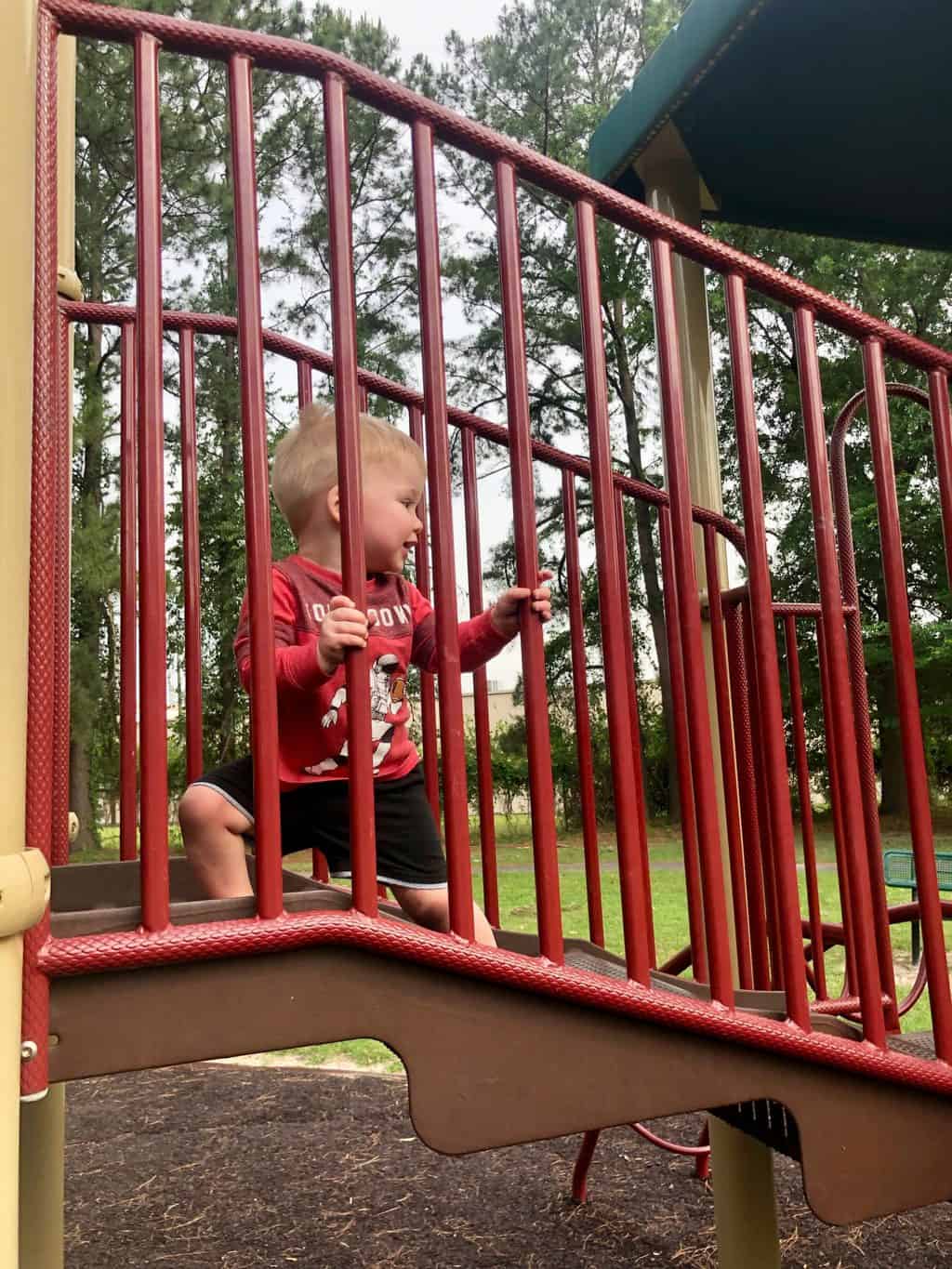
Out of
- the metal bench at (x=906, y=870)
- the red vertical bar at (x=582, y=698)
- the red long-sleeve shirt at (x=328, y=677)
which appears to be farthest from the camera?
the metal bench at (x=906, y=870)

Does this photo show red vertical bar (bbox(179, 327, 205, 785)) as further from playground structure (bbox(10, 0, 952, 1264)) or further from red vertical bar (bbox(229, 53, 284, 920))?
red vertical bar (bbox(229, 53, 284, 920))

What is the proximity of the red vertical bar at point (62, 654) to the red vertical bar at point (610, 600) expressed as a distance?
0.86 metres

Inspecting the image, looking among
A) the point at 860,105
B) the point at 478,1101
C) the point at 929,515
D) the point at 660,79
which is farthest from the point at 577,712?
the point at 929,515

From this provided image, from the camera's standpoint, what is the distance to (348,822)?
1.62m

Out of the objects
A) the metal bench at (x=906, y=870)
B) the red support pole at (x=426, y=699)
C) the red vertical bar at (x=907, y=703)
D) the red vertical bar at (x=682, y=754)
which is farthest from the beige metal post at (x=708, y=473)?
the metal bench at (x=906, y=870)

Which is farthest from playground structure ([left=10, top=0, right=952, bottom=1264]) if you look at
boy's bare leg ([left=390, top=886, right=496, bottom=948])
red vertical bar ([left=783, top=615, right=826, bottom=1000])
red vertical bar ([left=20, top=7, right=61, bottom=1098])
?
red vertical bar ([left=783, top=615, right=826, bottom=1000])

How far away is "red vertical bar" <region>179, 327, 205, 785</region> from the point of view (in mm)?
2232

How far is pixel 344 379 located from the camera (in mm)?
1284

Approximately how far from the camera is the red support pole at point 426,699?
93.4 inches

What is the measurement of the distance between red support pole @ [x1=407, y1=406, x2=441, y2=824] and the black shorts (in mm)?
585

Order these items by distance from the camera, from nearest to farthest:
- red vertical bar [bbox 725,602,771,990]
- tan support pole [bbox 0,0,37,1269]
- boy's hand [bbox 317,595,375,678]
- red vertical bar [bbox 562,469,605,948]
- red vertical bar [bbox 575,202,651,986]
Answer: tan support pole [bbox 0,0,37,1269] < boy's hand [bbox 317,595,375,678] < red vertical bar [bbox 575,202,651,986] < red vertical bar [bbox 562,469,605,948] < red vertical bar [bbox 725,602,771,990]

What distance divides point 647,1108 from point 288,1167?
253 cm

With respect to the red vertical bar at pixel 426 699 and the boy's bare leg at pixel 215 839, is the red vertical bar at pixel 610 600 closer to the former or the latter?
the boy's bare leg at pixel 215 839

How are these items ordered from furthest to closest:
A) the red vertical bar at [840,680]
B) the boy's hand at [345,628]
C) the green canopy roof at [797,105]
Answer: the green canopy roof at [797,105] < the red vertical bar at [840,680] < the boy's hand at [345,628]
